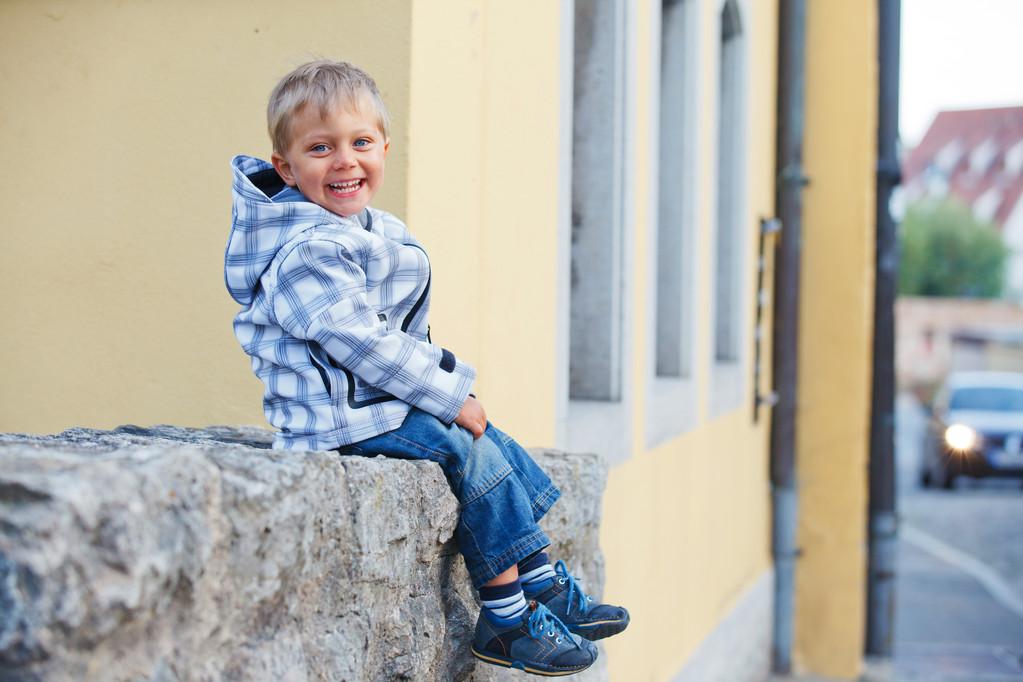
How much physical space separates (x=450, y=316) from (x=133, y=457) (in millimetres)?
1606

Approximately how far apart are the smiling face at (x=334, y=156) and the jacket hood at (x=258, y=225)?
0.04 meters

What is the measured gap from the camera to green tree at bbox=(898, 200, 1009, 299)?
48.9 meters

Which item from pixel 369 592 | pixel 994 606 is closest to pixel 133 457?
pixel 369 592

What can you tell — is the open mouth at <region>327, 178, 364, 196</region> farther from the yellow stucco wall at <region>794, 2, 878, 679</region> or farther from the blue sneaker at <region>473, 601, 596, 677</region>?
the yellow stucco wall at <region>794, 2, 878, 679</region>

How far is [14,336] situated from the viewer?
336cm

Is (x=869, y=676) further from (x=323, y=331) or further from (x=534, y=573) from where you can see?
(x=323, y=331)

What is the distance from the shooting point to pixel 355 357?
2.10 metres

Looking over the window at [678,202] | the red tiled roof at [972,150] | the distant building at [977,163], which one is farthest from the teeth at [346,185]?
the red tiled roof at [972,150]

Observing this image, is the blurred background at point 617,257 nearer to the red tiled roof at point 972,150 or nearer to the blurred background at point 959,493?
the blurred background at point 959,493

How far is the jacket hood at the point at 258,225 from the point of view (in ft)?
7.11

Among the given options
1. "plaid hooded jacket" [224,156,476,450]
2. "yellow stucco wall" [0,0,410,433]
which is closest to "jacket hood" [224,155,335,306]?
"plaid hooded jacket" [224,156,476,450]

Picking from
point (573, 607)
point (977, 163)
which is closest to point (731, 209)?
point (573, 607)

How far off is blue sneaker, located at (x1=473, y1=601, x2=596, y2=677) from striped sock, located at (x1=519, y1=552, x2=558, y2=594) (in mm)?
57

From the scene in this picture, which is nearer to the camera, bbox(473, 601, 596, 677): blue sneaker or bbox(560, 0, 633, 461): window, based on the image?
bbox(473, 601, 596, 677): blue sneaker
